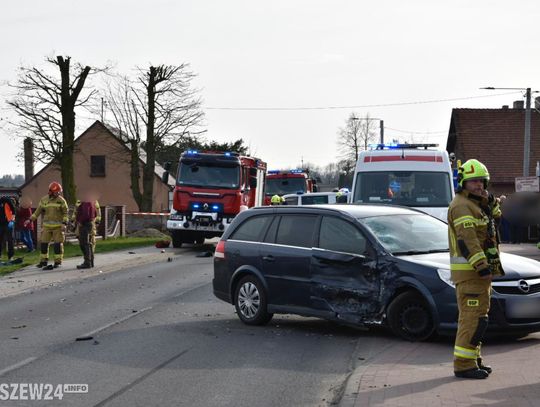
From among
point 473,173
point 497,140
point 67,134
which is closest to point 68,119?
point 67,134

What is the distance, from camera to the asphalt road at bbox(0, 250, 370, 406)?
7.47m

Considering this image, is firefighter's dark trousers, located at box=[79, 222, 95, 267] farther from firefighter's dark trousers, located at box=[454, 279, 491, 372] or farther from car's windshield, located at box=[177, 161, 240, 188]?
firefighter's dark trousers, located at box=[454, 279, 491, 372]

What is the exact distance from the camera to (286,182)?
36031mm

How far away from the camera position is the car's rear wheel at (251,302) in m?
11.2

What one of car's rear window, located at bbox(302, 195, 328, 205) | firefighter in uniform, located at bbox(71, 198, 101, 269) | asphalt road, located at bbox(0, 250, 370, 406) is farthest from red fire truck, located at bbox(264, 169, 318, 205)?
asphalt road, located at bbox(0, 250, 370, 406)

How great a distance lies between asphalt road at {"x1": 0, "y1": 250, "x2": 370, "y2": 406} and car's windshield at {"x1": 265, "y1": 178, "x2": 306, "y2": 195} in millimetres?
21002

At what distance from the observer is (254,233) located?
11664 millimetres

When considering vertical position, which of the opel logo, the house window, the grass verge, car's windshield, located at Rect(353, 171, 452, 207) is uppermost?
the house window

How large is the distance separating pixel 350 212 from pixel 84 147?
63.3 meters

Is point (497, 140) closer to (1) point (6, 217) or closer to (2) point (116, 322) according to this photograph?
(1) point (6, 217)

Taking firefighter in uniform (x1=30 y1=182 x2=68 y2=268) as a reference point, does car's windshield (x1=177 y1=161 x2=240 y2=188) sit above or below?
above

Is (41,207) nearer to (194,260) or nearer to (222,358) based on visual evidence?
(194,260)

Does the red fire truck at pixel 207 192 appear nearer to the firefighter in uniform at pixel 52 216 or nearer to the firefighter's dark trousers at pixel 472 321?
the firefighter in uniform at pixel 52 216

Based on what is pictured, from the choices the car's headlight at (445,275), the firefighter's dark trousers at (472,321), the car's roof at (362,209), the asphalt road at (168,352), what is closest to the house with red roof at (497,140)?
the asphalt road at (168,352)
